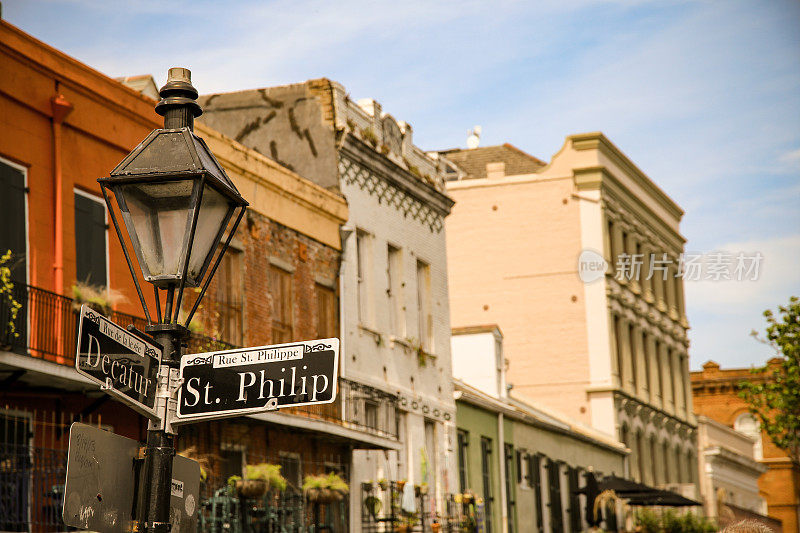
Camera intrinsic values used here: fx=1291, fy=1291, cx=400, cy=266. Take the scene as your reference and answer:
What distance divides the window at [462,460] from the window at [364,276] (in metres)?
4.80

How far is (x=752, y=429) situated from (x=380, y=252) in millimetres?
47491

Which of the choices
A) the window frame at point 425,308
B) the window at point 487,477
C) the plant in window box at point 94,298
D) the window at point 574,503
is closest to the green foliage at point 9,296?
the plant in window box at point 94,298

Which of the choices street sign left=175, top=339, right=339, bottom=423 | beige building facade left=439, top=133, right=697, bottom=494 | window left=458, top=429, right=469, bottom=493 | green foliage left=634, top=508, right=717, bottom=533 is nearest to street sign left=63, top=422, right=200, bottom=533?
street sign left=175, top=339, right=339, bottom=423

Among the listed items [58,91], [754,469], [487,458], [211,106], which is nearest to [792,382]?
[487,458]

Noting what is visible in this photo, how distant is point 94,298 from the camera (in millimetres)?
15219

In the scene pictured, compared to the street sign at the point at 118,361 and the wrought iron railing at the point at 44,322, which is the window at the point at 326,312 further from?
the street sign at the point at 118,361

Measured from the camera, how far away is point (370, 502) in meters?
22.2

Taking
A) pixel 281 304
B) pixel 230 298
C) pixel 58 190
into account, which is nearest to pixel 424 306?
pixel 281 304

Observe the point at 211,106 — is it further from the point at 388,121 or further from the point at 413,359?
the point at 413,359

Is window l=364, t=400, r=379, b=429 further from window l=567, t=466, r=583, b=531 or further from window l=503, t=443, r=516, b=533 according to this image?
window l=567, t=466, r=583, b=531

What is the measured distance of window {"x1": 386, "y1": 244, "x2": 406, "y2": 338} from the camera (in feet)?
83.1

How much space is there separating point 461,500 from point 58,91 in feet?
41.3

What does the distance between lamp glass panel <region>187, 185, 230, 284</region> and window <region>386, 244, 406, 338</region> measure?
19457 mm

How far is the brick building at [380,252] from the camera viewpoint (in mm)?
23594
